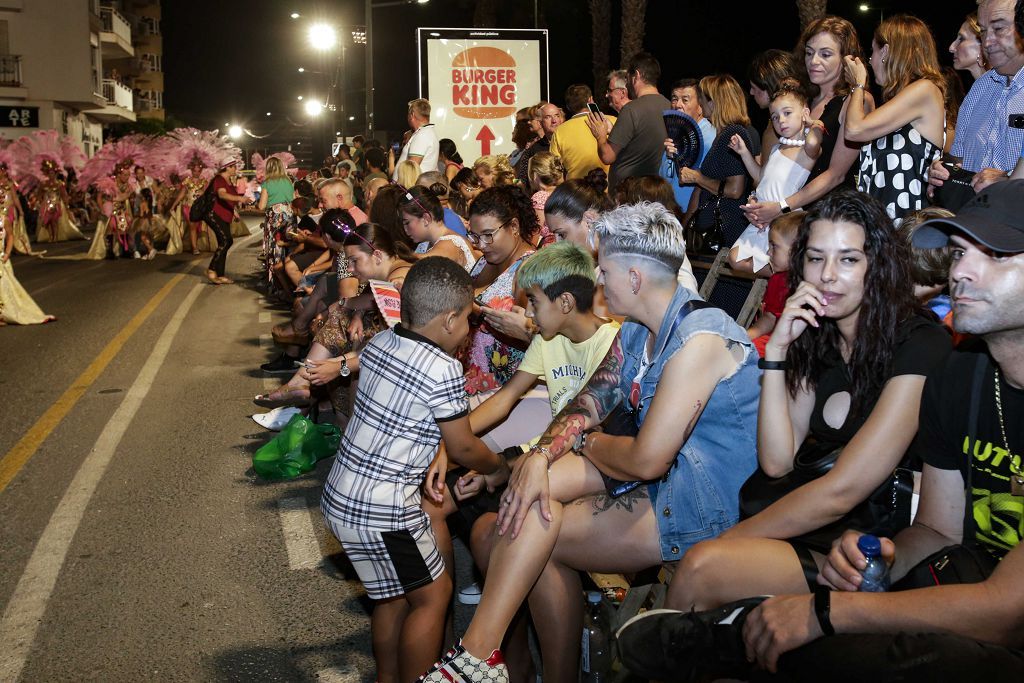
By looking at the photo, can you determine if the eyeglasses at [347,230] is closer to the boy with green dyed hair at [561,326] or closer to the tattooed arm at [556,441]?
the boy with green dyed hair at [561,326]

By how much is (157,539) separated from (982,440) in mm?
4403

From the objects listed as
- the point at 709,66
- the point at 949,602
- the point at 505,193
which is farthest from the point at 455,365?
the point at 709,66

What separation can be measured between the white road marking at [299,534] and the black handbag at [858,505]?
290 cm

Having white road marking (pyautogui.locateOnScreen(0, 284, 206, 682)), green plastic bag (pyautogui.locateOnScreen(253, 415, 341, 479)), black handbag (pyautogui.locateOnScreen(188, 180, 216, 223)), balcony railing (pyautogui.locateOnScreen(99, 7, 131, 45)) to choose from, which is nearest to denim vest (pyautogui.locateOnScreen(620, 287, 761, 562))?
white road marking (pyautogui.locateOnScreen(0, 284, 206, 682))

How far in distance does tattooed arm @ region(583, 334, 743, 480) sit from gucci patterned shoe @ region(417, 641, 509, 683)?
0.81 metres

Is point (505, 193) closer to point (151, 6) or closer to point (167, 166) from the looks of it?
point (167, 166)

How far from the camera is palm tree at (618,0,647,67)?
67.9 feet

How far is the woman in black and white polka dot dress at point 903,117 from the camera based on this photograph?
17.0 feet

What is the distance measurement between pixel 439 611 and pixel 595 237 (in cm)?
158

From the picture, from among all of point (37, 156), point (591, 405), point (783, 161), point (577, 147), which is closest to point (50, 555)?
point (591, 405)

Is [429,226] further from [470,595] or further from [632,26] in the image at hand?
[632,26]

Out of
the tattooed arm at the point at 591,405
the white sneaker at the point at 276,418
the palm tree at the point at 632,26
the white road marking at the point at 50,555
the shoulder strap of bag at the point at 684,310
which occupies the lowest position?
the white road marking at the point at 50,555

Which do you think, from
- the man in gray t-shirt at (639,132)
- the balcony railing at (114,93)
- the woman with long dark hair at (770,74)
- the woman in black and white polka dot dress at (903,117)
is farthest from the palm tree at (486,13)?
the balcony railing at (114,93)

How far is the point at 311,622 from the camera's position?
4668 millimetres
